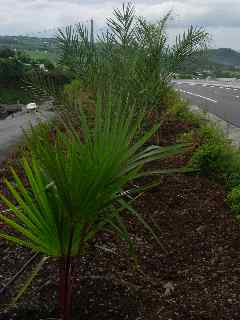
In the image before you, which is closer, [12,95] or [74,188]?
[74,188]

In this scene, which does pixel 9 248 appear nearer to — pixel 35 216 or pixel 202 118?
pixel 35 216

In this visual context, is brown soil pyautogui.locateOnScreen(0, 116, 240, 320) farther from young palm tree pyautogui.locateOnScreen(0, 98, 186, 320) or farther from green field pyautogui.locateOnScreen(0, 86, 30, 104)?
green field pyautogui.locateOnScreen(0, 86, 30, 104)

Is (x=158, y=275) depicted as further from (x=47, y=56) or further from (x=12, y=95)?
(x=12, y=95)

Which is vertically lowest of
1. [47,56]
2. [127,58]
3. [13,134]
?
[13,134]

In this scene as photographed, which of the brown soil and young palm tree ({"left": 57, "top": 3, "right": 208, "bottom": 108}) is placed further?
young palm tree ({"left": 57, "top": 3, "right": 208, "bottom": 108})

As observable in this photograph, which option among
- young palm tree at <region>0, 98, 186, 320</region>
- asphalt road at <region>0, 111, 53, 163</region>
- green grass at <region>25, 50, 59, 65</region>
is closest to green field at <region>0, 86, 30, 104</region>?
green grass at <region>25, 50, 59, 65</region>

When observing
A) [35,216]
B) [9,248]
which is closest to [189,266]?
[9,248]

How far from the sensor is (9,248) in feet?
15.9

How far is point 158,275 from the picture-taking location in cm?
450

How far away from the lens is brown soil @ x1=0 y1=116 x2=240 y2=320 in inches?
147

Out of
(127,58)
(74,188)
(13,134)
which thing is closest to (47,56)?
(13,134)

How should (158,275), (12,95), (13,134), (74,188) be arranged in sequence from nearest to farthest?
(74,188)
(158,275)
(13,134)
(12,95)

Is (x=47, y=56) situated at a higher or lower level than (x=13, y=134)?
higher

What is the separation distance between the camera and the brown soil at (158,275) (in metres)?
3.74
